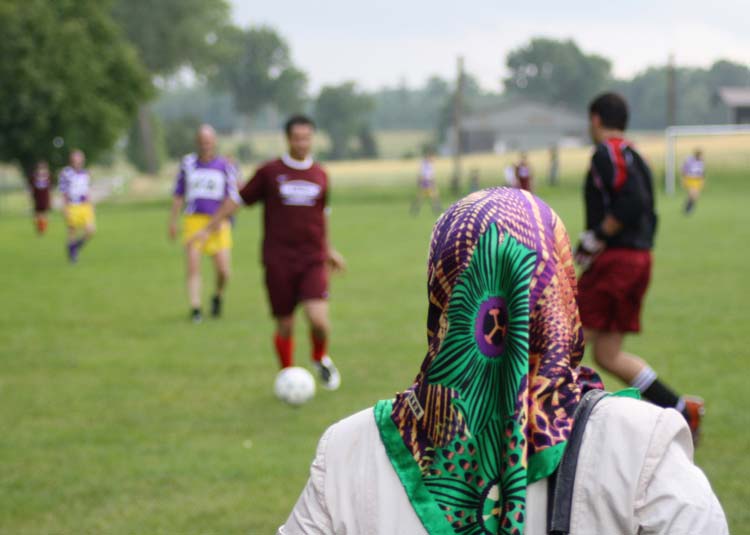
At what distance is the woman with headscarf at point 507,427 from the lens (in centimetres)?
164

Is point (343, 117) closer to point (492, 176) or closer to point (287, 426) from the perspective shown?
point (492, 176)

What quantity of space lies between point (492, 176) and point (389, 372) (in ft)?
139

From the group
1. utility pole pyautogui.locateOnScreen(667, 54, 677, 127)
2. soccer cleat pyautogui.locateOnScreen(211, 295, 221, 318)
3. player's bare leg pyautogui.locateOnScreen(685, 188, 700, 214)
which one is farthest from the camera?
utility pole pyautogui.locateOnScreen(667, 54, 677, 127)

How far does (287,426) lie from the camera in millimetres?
7398

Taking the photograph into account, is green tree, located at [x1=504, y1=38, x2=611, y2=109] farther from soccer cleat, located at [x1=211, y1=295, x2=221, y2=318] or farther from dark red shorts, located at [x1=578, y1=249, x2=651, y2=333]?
dark red shorts, located at [x1=578, y1=249, x2=651, y2=333]

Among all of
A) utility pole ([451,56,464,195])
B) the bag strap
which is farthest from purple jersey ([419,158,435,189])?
the bag strap

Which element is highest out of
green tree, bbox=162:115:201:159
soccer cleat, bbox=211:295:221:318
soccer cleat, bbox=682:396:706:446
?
soccer cleat, bbox=682:396:706:446

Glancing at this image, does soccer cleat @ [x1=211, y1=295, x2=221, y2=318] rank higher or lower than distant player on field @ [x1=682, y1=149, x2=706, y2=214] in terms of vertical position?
higher

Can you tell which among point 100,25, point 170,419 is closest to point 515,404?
point 170,419

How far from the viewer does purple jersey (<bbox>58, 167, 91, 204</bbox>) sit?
68.5ft

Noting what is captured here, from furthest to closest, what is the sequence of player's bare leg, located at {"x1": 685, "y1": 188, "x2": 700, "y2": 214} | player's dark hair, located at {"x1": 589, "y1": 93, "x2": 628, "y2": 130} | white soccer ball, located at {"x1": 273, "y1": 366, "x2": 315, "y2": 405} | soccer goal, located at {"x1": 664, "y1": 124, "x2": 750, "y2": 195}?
1. soccer goal, located at {"x1": 664, "y1": 124, "x2": 750, "y2": 195}
2. player's bare leg, located at {"x1": 685, "y1": 188, "x2": 700, "y2": 214}
3. white soccer ball, located at {"x1": 273, "y1": 366, "x2": 315, "y2": 405}
4. player's dark hair, located at {"x1": 589, "y1": 93, "x2": 628, "y2": 130}

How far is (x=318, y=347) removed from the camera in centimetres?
863

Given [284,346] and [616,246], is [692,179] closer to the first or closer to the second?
[284,346]

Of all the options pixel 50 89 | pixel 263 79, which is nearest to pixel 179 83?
pixel 263 79
